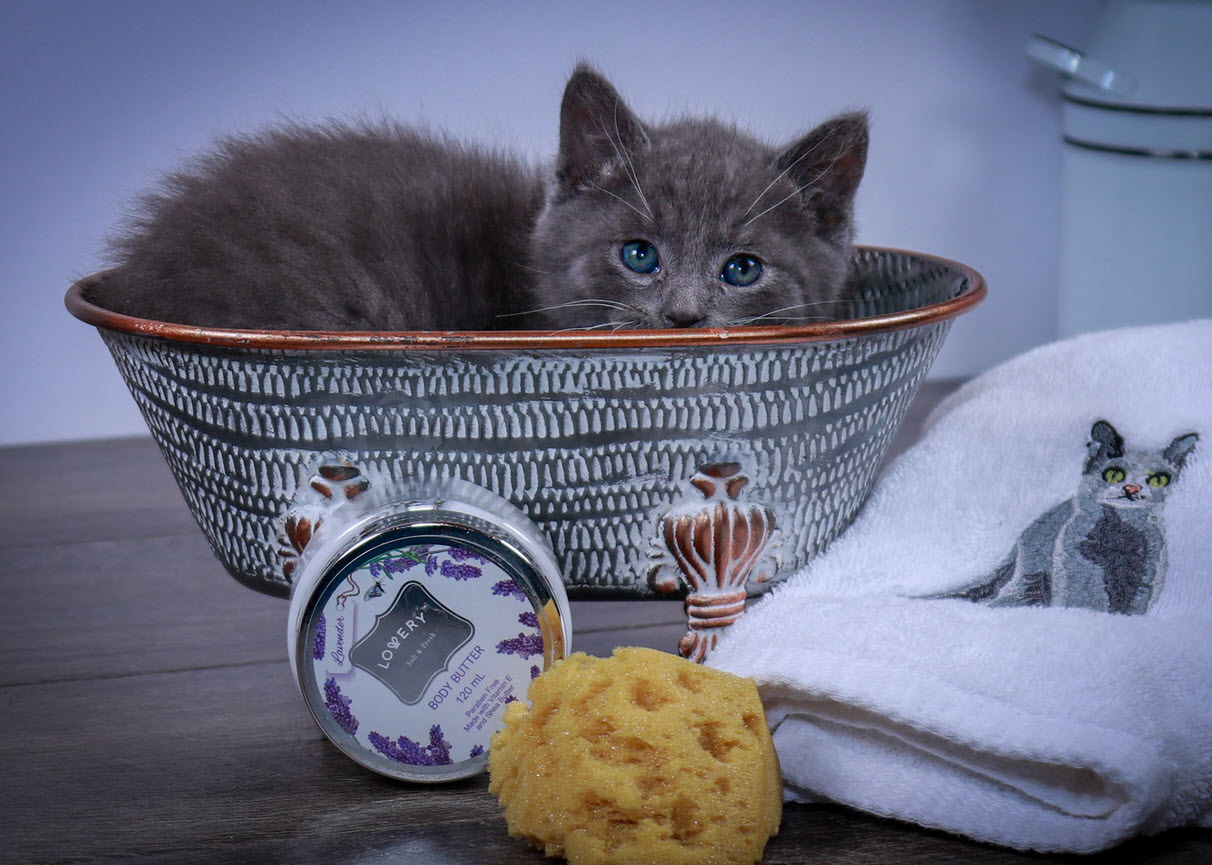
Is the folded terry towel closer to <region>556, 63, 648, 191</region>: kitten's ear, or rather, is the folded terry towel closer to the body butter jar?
the body butter jar

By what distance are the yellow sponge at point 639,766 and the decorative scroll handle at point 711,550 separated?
0.13 meters

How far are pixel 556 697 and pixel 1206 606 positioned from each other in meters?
0.46

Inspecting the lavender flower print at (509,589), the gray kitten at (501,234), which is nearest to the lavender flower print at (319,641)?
the lavender flower print at (509,589)

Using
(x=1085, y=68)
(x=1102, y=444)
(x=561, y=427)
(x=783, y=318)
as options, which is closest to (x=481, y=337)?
(x=561, y=427)

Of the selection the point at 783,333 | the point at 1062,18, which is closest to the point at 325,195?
the point at 783,333

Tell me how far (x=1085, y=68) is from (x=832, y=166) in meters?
0.68

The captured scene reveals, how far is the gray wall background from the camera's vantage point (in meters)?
1.39

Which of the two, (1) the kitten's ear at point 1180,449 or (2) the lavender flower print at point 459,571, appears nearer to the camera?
(2) the lavender flower print at point 459,571

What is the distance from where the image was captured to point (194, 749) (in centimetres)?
77

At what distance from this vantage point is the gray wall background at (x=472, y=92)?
1.39m

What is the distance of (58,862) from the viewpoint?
0.66 m

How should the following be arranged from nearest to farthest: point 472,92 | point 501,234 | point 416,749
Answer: point 416,749 → point 501,234 → point 472,92

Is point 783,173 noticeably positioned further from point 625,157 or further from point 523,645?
point 523,645

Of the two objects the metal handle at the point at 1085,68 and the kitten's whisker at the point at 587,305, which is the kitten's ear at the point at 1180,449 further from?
the metal handle at the point at 1085,68
